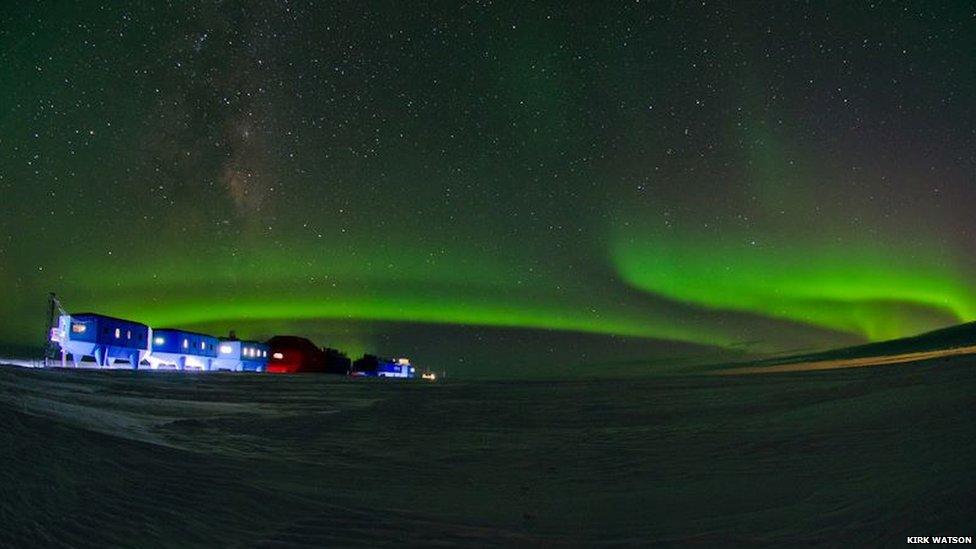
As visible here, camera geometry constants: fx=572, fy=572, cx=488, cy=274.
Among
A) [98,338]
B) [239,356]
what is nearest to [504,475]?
[98,338]

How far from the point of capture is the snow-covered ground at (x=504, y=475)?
361 centimetres

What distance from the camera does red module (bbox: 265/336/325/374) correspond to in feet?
204

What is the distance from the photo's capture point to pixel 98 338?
3828cm

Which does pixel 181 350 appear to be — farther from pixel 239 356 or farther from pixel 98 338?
pixel 98 338

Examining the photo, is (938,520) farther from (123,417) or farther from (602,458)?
(123,417)

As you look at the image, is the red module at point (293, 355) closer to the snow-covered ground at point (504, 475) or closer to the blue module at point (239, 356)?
the blue module at point (239, 356)

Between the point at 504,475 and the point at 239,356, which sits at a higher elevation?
the point at 239,356

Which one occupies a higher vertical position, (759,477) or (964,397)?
(964,397)

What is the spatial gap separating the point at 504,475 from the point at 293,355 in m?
62.5

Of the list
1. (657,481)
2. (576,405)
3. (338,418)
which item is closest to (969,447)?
(657,481)

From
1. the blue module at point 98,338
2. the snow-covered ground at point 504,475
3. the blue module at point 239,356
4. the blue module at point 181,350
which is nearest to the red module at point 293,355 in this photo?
the blue module at point 239,356

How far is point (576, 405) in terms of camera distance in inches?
465

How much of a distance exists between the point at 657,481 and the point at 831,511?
5.05 ft

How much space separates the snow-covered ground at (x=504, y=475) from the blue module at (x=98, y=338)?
3367cm
